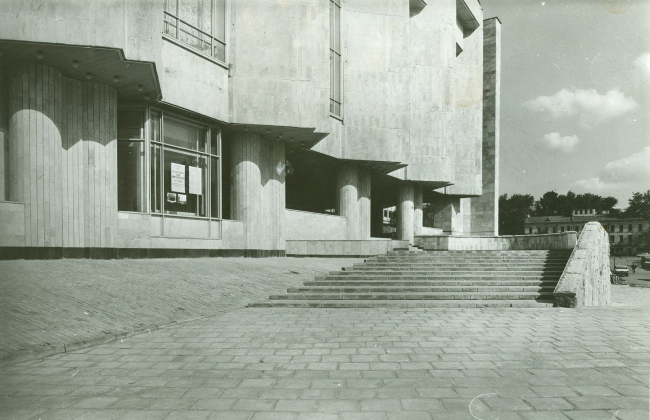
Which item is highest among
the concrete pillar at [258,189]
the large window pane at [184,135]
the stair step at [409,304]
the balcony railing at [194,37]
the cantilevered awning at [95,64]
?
the balcony railing at [194,37]

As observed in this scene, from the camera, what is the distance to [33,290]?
825 cm

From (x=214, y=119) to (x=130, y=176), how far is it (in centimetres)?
415

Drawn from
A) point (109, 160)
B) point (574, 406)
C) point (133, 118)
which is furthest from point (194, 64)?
point (574, 406)

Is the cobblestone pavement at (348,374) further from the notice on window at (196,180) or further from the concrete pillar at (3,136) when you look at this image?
the notice on window at (196,180)

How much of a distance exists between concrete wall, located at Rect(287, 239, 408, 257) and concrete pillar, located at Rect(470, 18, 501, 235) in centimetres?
2740

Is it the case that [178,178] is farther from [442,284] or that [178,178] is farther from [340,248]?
[442,284]

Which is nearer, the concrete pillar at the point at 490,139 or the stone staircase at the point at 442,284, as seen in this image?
the stone staircase at the point at 442,284

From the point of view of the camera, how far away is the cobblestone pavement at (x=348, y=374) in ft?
13.9

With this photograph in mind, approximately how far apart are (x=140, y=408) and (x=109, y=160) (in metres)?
11.4

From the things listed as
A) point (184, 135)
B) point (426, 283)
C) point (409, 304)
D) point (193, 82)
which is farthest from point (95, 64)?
point (426, 283)

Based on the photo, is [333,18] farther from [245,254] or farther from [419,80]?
[245,254]

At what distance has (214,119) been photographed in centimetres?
1842

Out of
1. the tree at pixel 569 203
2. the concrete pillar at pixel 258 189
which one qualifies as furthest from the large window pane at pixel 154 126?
the tree at pixel 569 203

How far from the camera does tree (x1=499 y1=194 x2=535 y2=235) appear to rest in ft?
292
